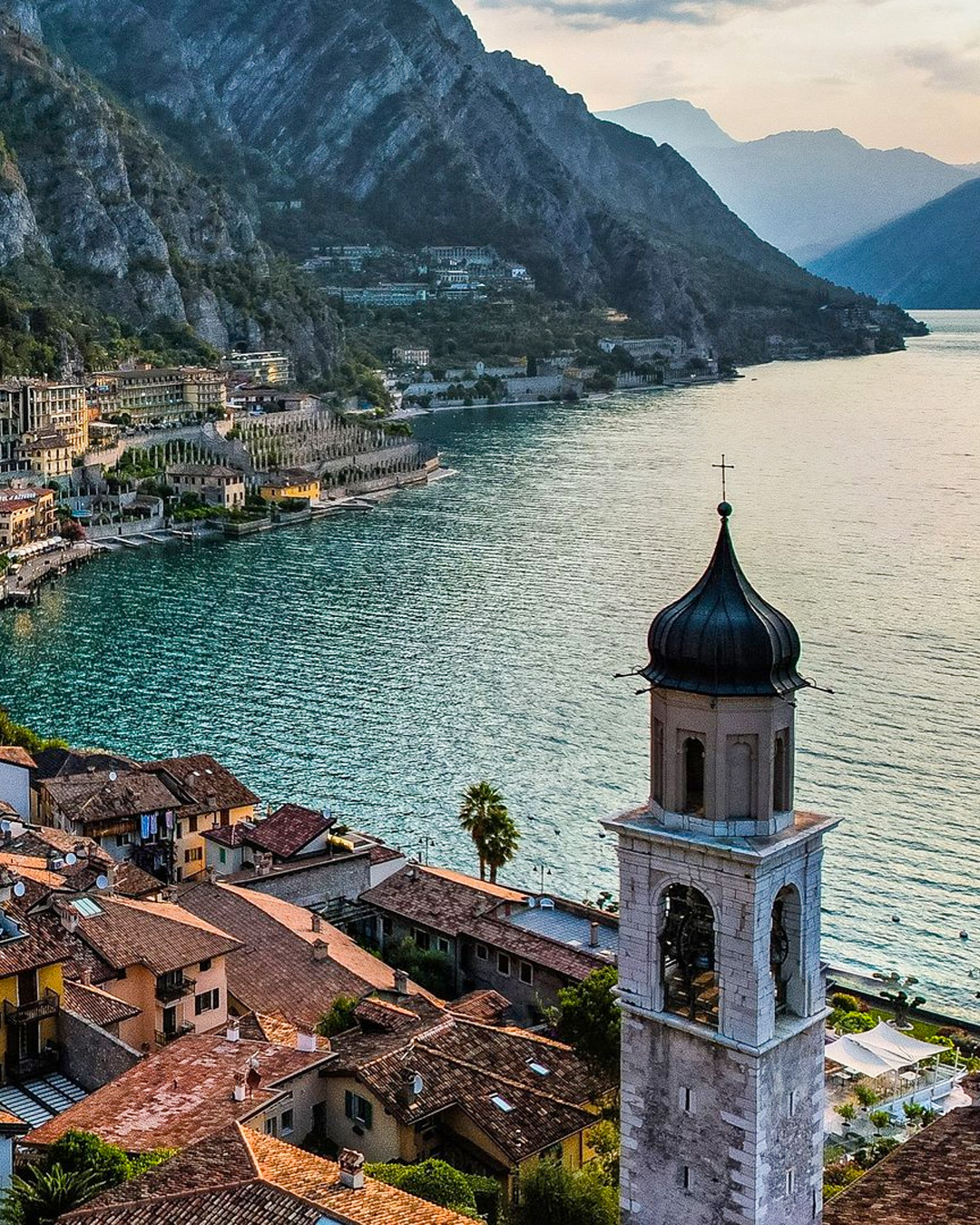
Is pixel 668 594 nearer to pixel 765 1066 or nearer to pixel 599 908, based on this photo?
pixel 599 908

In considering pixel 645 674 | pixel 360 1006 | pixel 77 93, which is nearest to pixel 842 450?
pixel 77 93

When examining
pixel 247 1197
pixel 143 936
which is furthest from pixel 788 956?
pixel 143 936

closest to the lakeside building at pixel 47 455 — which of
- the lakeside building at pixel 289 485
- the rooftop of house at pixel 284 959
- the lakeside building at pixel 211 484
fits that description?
the lakeside building at pixel 211 484

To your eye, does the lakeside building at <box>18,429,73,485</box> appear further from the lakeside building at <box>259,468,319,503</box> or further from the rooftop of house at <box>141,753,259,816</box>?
the rooftop of house at <box>141,753,259,816</box>

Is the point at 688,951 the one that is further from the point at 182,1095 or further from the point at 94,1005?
the point at 94,1005

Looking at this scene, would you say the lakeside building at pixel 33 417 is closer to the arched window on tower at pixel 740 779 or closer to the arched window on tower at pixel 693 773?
the arched window on tower at pixel 693 773

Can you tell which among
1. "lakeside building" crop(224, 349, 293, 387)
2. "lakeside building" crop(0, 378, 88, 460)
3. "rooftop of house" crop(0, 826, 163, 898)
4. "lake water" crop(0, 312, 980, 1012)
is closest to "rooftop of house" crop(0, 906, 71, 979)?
"rooftop of house" crop(0, 826, 163, 898)
